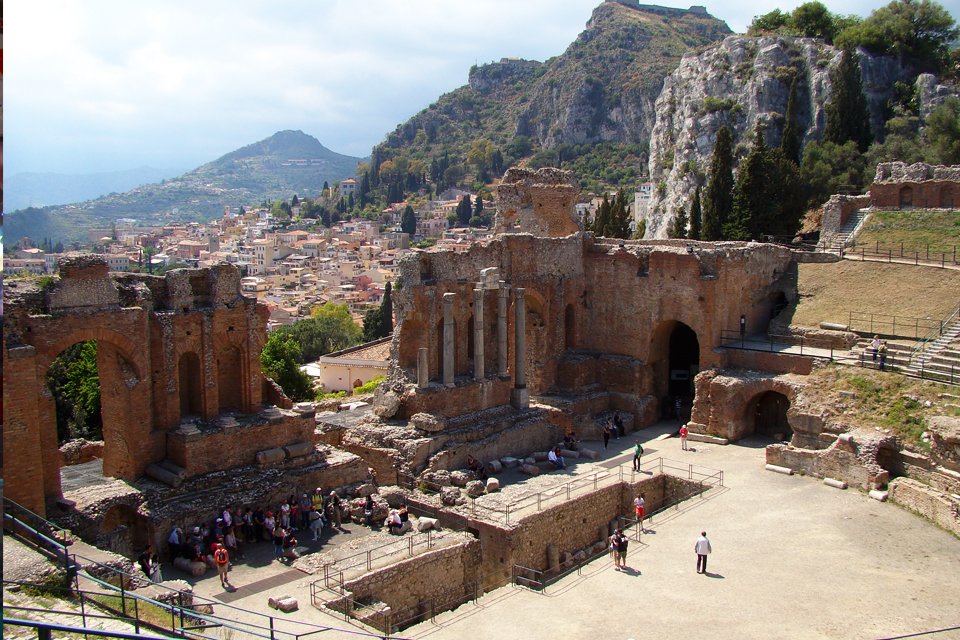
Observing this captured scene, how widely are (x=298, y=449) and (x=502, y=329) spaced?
31.6 feet

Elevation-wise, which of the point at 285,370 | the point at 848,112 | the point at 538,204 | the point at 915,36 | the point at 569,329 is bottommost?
the point at 285,370

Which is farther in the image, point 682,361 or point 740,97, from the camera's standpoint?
point 740,97

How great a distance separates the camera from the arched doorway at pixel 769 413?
98.9 feet

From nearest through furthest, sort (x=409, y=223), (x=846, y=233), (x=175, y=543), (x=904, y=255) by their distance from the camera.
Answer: (x=175, y=543), (x=904, y=255), (x=846, y=233), (x=409, y=223)

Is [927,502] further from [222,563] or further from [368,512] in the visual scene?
[222,563]

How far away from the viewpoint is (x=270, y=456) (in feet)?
70.9

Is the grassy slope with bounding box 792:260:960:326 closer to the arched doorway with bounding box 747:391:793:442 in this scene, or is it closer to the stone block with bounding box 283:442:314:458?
the arched doorway with bounding box 747:391:793:442

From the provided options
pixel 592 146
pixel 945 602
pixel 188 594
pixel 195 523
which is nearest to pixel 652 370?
pixel 945 602

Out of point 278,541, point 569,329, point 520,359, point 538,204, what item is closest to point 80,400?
point 520,359

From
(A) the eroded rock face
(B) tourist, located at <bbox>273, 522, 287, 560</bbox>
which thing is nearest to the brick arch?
(A) the eroded rock face

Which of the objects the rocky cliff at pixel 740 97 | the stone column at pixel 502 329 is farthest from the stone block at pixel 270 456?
the rocky cliff at pixel 740 97

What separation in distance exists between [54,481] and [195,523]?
3073 mm

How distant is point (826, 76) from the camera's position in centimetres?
6350

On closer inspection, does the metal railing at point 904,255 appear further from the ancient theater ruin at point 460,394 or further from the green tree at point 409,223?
the green tree at point 409,223
